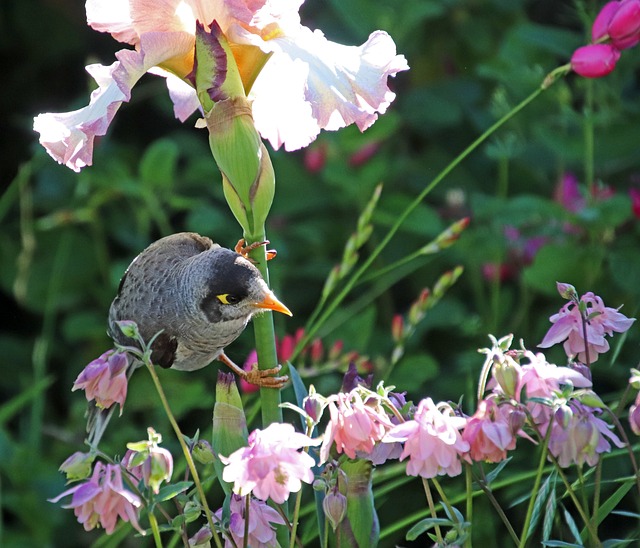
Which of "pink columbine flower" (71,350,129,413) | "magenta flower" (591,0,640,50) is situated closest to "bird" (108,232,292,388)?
"pink columbine flower" (71,350,129,413)

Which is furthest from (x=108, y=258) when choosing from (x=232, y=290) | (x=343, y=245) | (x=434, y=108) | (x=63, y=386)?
(x=232, y=290)

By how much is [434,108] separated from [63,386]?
891 mm

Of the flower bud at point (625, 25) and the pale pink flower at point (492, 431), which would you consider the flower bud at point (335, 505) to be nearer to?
the pale pink flower at point (492, 431)

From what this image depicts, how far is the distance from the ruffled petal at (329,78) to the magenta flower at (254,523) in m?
0.26

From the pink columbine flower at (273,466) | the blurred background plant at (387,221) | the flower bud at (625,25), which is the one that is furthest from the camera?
the blurred background plant at (387,221)

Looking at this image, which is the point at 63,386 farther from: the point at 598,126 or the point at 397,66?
the point at 397,66

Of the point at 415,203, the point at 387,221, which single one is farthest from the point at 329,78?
the point at 387,221

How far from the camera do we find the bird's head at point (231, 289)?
0.82m

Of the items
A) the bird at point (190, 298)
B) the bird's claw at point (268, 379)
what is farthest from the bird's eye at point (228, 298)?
the bird's claw at point (268, 379)

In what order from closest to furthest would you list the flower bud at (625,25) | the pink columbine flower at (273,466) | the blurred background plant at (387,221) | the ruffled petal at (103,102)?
1. the pink columbine flower at (273,466)
2. the ruffled petal at (103,102)
3. the flower bud at (625,25)
4. the blurred background plant at (387,221)

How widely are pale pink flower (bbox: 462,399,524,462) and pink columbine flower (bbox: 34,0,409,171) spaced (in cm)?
23

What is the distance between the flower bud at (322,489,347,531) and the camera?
1.96 feet

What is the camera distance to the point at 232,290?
871mm

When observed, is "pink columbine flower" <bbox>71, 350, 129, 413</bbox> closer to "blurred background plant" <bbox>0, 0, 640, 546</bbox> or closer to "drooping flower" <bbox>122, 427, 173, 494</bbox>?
"drooping flower" <bbox>122, 427, 173, 494</bbox>
